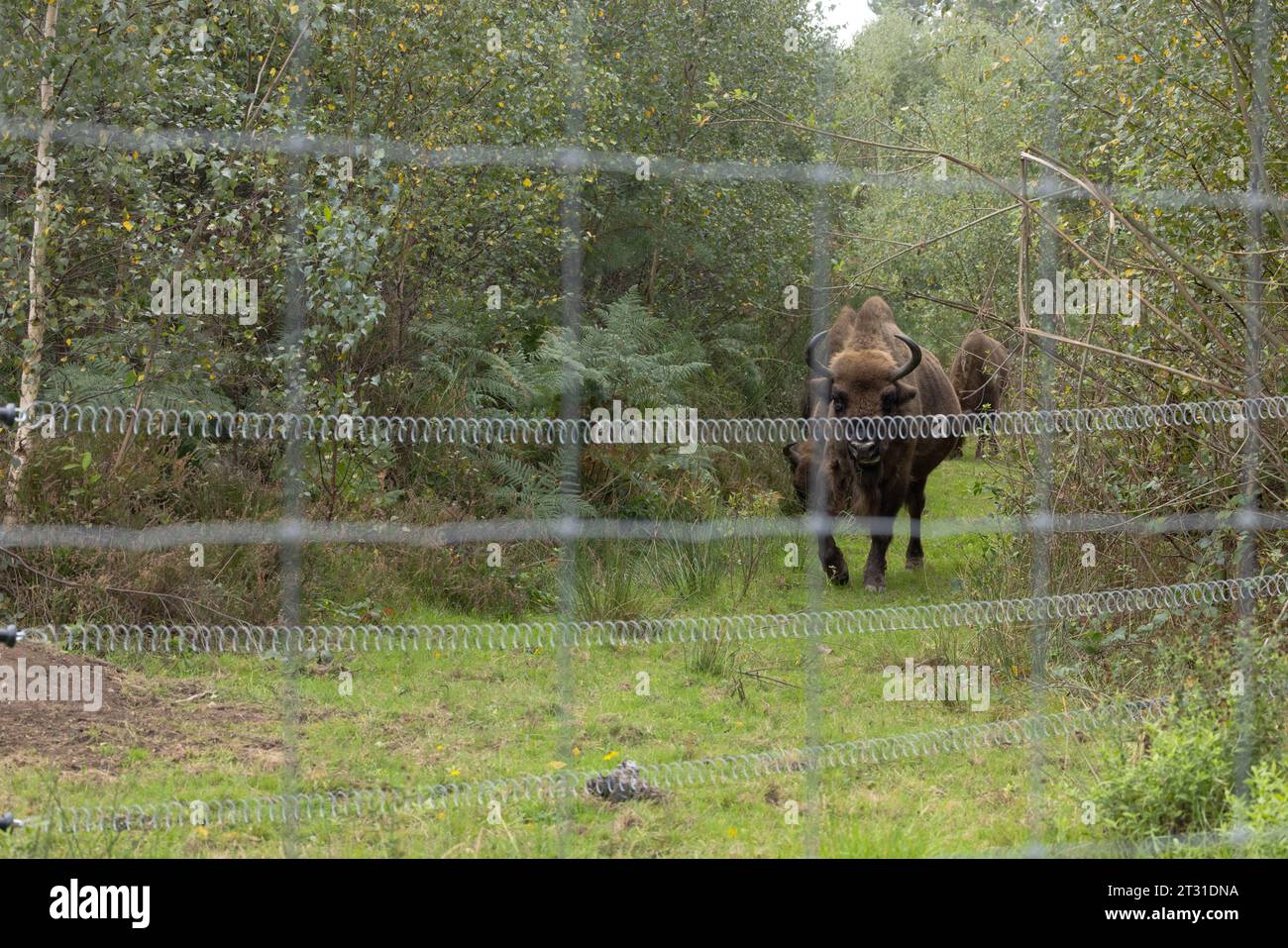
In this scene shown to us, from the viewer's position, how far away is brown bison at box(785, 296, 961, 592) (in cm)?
930

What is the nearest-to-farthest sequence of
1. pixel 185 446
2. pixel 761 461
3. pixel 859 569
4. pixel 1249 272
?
pixel 1249 272 → pixel 185 446 → pixel 859 569 → pixel 761 461

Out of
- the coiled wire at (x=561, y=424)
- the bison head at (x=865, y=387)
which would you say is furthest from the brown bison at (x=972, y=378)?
the bison head at (x=865, y=387)

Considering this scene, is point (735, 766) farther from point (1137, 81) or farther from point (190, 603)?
point (1137, 81)

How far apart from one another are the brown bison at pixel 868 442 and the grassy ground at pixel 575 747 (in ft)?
3.72

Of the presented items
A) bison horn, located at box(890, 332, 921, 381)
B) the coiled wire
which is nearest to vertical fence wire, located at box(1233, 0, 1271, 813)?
the coiled wire

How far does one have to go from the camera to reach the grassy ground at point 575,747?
4598 millimetres

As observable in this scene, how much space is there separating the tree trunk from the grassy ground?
1137mm

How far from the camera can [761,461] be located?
11.9 m

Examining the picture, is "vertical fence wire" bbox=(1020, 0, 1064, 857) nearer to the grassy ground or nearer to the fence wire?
the grassy ground

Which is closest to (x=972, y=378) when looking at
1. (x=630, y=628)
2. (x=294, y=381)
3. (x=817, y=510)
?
(x=817, y=510)
